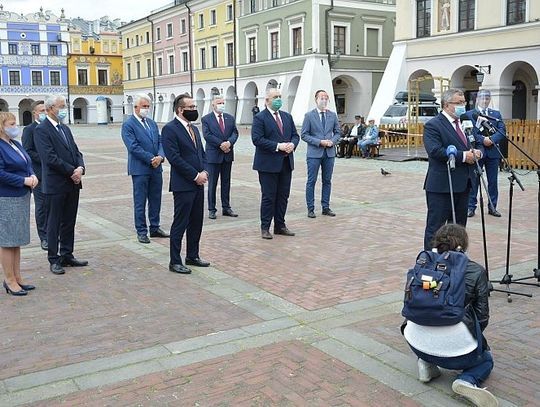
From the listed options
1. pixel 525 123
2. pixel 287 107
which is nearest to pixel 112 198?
pixel 525 123

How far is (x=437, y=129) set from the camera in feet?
20.5

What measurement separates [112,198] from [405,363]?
9.33m

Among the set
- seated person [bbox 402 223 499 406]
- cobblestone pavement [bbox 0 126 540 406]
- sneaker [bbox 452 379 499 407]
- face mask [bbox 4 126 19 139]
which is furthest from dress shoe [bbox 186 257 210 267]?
sneaker [bbox 452 379 499 407]

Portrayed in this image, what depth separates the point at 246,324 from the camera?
17.4ft

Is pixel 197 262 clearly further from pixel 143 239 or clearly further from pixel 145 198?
pixel 145 198

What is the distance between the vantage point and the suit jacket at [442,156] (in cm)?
621

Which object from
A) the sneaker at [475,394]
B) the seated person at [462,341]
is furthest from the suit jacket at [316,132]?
the sneaker at [475,394]

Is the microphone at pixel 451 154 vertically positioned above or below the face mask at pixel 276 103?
below

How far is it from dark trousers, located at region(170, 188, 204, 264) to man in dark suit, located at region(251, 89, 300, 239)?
1718 mm

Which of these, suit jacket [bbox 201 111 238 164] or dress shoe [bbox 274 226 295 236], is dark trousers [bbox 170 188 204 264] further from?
suit jacket [bbox 201 111 238 164]

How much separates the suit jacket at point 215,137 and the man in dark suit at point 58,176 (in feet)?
11.4

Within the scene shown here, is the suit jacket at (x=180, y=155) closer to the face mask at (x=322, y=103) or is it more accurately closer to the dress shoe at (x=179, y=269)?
the dress shoe at (x=179, y=269)

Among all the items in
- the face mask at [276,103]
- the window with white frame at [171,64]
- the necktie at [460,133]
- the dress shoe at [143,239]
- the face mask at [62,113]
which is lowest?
the dress shoe at [143,239]

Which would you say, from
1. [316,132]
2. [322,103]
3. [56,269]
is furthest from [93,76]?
[56,269]
